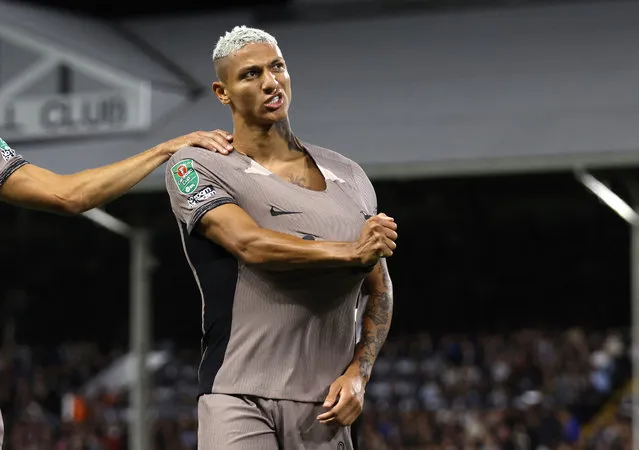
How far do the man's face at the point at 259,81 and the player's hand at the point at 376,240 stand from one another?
53cm

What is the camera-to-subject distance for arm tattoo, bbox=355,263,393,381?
428 centimetres

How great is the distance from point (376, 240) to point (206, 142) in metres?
0.66

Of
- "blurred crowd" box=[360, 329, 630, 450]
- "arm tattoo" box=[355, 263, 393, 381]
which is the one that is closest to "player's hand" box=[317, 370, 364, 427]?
"arm tattoo" box=[355, 263, 393, 381]

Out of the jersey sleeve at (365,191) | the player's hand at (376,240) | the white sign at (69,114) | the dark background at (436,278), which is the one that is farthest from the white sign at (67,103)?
the player's hand at (376,240)

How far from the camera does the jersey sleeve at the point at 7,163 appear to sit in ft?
14.6

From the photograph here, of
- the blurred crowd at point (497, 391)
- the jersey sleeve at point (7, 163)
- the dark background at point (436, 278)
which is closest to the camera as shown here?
the jersey sleeve at point (7, 163)

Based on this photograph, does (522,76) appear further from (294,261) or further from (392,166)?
(294,261)

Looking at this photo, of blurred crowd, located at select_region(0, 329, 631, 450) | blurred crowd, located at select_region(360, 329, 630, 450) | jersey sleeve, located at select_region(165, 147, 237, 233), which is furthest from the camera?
blurred crowd, located at select_region(0, 329, 631, 450)

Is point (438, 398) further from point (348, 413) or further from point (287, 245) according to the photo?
point (287, 245)

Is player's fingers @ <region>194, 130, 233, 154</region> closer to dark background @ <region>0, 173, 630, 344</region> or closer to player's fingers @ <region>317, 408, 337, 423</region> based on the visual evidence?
player's fingers @ <region>317, 408, 337, 423</region>

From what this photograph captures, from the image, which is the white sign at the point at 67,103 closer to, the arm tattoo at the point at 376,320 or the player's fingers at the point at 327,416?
the arm tattoo at the point at 376,320

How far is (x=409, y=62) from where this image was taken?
12.9 m

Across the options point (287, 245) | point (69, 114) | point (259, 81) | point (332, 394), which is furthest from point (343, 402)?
point (69, 114)

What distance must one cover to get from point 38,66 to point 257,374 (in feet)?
27.9
